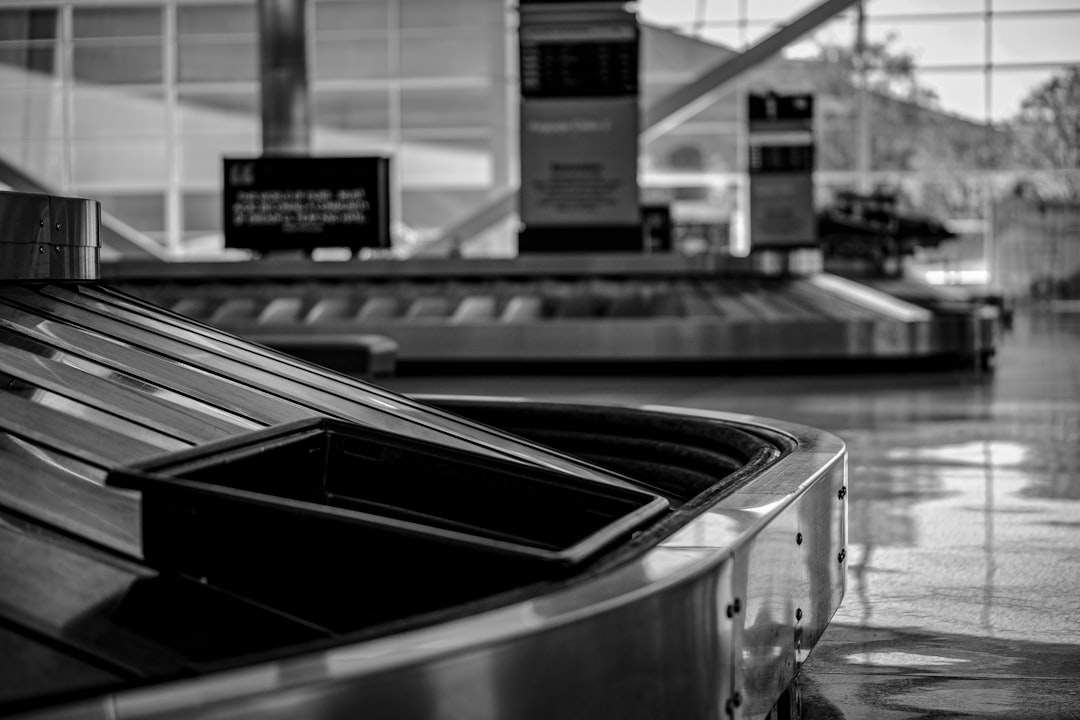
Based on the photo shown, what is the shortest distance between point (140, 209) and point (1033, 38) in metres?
19.4

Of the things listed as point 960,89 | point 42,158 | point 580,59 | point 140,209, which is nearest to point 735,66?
point 960,89

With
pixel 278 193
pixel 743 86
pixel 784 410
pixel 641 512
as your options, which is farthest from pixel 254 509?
pixel 743 86

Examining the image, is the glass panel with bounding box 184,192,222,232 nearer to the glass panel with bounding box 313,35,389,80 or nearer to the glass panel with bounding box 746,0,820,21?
the glass panel with bounding box 313,35,389,80

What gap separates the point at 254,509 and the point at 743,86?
28384 mm

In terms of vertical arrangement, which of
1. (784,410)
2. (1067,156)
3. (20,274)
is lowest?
(784,410)

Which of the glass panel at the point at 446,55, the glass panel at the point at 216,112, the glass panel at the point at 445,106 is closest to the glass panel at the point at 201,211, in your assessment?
the glass panel at the point at 216,112

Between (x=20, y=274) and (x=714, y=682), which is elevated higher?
(x=20, y=274)

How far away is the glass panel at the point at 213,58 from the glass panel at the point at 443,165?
4.01 metres

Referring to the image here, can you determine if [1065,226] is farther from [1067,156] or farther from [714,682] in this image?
[714,682]

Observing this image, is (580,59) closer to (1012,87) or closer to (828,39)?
(828,39)

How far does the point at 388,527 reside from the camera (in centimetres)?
162

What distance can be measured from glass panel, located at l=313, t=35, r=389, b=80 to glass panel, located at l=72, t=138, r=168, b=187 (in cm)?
386

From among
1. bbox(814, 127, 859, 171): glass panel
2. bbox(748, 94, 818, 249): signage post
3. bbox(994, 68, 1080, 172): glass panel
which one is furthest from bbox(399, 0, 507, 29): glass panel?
bbox(748, 94, 818, 249): signage post

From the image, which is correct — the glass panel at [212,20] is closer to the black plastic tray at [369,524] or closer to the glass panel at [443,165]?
the glass panel at [443,165]
